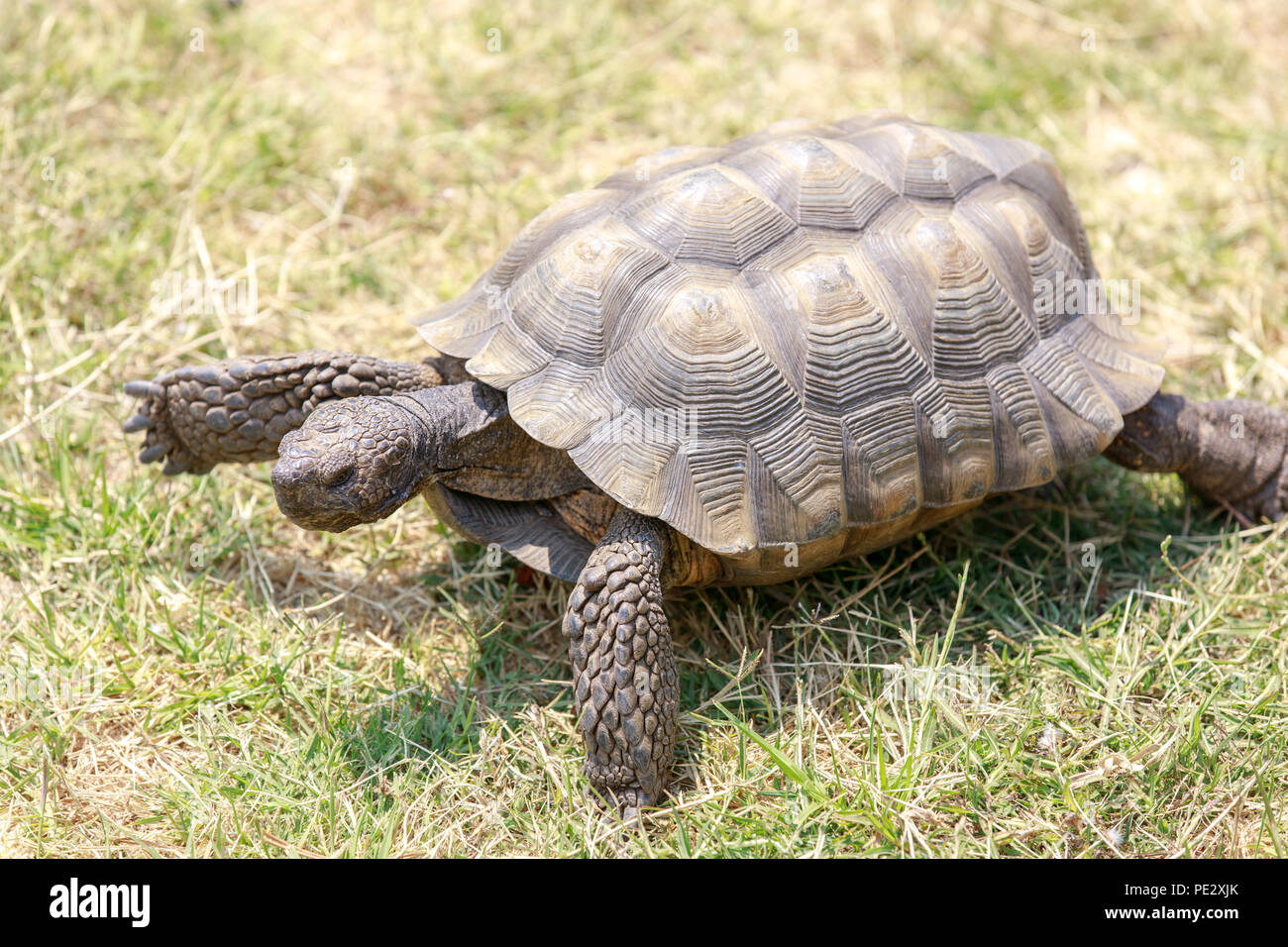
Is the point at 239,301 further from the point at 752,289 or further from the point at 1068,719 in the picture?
the point at 1068,719

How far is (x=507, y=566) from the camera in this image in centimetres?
371

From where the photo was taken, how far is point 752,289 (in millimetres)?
3141

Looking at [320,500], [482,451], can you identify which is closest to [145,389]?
[320,500]

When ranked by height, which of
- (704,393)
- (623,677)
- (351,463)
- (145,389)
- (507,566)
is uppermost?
(704,393)

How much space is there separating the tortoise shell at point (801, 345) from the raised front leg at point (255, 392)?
207 mm

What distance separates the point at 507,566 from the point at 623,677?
3.12 ft

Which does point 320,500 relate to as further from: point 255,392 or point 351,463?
point 255,392

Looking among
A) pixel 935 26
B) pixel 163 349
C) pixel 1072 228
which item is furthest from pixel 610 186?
pixel 935 26

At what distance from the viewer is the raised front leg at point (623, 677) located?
2.90 meters

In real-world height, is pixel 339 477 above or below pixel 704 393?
below

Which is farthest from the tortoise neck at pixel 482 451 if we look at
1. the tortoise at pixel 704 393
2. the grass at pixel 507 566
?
the grass at pixel 507 566

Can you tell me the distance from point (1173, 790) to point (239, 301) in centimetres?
381

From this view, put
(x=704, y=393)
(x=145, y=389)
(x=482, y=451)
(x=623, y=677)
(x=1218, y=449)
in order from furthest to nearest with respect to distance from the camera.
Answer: (x=1218, y=449) → (x=145, y=389) → (x=482, y=451) → (x=704, y=393) → (x=623, y=677)
